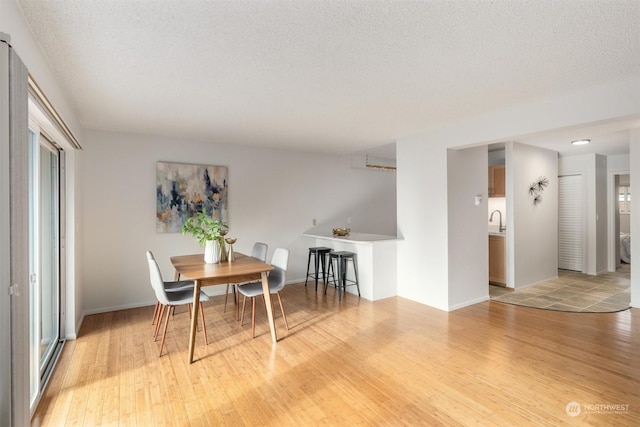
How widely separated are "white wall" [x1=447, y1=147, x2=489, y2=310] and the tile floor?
53 cm

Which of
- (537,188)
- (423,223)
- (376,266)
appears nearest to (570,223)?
(537,188)

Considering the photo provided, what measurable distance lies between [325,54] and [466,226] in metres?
3.18

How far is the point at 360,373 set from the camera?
2609mm

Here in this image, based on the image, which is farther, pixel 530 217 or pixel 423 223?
pixel 530 217

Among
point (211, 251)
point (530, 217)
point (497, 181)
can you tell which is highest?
point (497, 181)

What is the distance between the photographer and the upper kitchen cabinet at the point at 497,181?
5723 mm

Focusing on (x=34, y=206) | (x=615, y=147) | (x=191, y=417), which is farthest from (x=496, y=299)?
(x=34, y=206)

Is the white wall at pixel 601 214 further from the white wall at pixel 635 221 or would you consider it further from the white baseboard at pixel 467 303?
the white baseboard at pixel 467 303

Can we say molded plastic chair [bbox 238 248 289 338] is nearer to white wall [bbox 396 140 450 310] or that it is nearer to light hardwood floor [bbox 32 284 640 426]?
light hardwood floor [bbox 32 284 640 426]

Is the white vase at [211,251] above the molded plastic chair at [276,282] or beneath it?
above

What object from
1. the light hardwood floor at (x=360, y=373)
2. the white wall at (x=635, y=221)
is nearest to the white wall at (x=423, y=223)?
the light hardwood floor at (x=360, y=373)

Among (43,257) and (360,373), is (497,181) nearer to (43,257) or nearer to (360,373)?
(360,373)

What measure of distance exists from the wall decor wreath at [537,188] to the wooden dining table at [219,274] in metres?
4.70

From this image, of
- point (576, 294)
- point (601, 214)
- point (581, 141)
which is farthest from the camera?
point (601, 214)
